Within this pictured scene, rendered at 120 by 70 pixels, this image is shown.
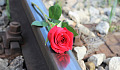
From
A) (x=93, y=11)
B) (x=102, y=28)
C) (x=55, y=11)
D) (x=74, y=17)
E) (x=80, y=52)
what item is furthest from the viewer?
(x=93, y=11)

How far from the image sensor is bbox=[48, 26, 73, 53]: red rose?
4.45 feet

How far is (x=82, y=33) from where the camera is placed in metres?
2.66

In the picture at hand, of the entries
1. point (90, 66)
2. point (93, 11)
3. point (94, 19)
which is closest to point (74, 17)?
point (94, 19)

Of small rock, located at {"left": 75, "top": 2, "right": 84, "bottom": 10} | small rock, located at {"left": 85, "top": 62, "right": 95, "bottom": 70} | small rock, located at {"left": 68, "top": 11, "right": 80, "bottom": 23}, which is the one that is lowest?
small rock, located at {"left": 85, "top": 62, "right": 95, "bottom": 70}

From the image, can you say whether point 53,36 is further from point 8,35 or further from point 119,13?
point 119,13

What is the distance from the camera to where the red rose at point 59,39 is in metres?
1.36

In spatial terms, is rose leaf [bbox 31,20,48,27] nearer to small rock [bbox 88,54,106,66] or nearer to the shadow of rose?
the shadow of rose

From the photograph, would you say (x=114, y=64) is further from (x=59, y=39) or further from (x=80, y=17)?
(x=80, y=17)

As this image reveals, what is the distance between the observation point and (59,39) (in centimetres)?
136

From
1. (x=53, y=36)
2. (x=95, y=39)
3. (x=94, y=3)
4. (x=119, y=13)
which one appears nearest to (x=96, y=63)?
(x=95, y=39)

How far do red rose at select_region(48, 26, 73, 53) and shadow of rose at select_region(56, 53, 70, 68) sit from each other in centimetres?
4

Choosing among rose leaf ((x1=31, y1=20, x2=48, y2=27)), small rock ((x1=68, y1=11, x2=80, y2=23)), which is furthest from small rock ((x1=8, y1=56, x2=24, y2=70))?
small rock ((x1=68, y1=11, x2=80, y2=23))

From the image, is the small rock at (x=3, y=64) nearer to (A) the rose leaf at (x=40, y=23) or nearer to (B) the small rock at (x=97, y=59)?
(A) the rose leaf at (x=40, y=23)

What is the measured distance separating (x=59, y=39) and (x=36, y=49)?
1.89 feet
